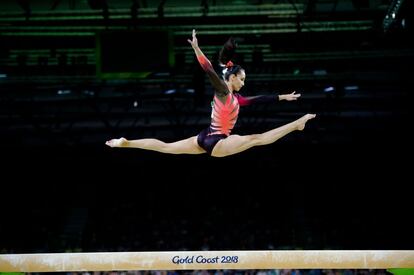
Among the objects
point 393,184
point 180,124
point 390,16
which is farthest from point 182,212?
point 390,16

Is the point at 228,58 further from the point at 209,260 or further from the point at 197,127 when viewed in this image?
the point at 197,127

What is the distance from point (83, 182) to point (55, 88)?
7.59 m

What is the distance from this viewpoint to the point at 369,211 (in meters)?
A: 21.0

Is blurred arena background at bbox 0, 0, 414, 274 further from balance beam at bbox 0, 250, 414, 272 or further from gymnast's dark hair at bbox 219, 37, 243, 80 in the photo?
balance beam at bbox 0, 250, 414, 272

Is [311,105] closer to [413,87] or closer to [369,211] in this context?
[413,87]

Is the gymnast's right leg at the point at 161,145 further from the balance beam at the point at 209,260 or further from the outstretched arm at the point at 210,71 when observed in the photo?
the balance beam at the point at 209,260

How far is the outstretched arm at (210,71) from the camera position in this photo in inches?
219

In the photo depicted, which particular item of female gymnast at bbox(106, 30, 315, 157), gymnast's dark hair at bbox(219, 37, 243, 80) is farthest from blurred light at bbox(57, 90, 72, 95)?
gymnast's dark hair at bbox(219, 37, 243, 80)

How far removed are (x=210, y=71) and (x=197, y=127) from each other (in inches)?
530

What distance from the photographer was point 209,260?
691 cm

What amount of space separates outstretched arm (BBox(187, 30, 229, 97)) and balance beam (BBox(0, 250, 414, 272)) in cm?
227

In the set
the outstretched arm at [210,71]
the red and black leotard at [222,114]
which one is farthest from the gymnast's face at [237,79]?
the outstretched arm at [210,71]

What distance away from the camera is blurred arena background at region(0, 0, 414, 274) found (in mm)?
11203

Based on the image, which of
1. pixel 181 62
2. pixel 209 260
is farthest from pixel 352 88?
pixel 209 260
